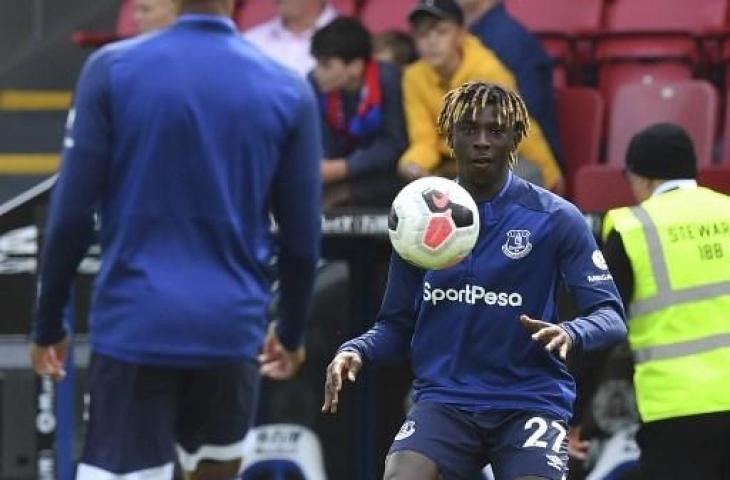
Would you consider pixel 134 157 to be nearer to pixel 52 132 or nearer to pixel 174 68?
pixel 174 68

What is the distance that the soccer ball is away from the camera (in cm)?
537

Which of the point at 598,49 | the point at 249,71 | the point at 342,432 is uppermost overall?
the point at 249,71

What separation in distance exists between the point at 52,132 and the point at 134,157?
588 centimetres

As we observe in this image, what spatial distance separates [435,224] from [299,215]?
0.71 meters

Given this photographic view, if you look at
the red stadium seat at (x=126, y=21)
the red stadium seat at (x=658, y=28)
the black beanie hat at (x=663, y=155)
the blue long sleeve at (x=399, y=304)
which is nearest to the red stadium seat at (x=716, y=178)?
the red stadium seat at (x=658, y=28)

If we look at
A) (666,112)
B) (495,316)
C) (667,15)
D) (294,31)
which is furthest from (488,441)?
(667,15)

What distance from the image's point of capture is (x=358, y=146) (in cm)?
877

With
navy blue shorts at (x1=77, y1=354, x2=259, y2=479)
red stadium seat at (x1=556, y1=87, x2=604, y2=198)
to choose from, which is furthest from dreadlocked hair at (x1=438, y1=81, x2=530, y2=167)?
red stadium seat at (x1=556, y1=87, x2=604, y2=198)

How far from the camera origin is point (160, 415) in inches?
182

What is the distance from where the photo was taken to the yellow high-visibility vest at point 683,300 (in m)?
6.62

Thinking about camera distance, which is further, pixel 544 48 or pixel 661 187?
pixel 544 48

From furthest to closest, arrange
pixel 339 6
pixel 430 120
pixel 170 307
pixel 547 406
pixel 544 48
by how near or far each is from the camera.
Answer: pixel 339 6 < pixel 544 48 < pixel 430 120 < pixel 547 406 < pixel 170 307

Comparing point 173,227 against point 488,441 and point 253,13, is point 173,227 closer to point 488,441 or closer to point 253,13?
point 488,441

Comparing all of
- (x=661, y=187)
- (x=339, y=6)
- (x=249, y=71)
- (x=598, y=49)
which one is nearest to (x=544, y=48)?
(x=598, y=49)
